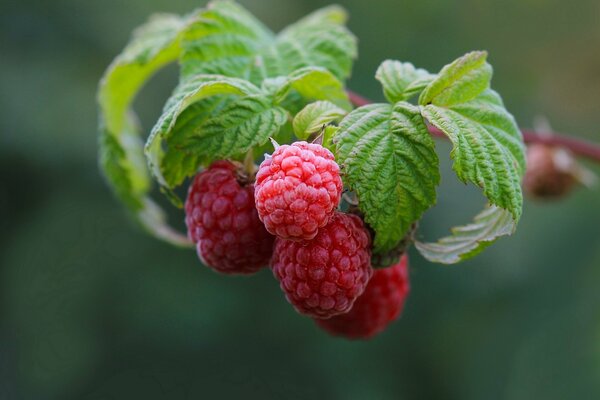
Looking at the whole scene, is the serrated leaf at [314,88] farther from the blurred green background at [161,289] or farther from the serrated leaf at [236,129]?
the blurred green background at [161,289]

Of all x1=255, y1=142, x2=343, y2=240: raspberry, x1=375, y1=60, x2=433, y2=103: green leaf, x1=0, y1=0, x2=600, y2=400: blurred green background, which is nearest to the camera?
x1=255, y1=142, x2=343, y2=240: raspberry

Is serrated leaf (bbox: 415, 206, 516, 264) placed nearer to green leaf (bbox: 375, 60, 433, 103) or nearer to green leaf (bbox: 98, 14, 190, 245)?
green leaf (bbox: 375, 60, 433, 103)

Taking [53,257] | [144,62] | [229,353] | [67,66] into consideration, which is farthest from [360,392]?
[144,62]

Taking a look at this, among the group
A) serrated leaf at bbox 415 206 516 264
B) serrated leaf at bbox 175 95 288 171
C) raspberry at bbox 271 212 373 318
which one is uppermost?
serrated leaf at bbox 175 95 288 171

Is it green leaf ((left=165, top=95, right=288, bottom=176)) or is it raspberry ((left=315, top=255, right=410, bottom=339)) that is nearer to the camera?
green leaf ((left=165, top=95, right=288, bottom=176))

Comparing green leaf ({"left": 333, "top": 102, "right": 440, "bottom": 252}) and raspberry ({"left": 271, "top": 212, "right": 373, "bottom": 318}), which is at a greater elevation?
green leaf ({"left": 333, "top": 102, "right": 440, "bottom": 252})

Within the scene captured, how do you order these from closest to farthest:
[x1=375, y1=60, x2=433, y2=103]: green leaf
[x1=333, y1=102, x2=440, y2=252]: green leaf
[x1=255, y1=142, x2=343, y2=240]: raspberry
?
[x1=255, y1=142, x2=343, y2=240]: raspberry, [x1=333, y1=102, x2=440, y2=252]: green leaf, [x1=375, y1=60, x2=433, y2=103]: green leaf

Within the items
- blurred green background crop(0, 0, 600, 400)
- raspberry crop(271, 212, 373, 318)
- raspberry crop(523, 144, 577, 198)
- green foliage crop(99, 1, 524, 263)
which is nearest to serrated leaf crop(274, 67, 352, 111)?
green foliage crop(99, 1, 524, 263)
